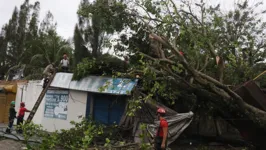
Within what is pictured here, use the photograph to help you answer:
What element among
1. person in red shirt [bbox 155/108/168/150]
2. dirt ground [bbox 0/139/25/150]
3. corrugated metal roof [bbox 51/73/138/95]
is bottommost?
dirt ground [bbox 0/139/25/150]

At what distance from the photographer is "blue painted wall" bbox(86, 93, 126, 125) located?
13.1m

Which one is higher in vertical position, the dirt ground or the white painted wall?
the white painted wall

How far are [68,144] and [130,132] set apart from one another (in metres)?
2.59

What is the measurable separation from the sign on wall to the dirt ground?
12.7 ft

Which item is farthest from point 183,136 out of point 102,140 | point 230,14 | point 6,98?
point 6,98

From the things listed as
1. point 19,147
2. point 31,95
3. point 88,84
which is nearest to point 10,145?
point 19,147

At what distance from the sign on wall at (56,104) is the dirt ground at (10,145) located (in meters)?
3.86

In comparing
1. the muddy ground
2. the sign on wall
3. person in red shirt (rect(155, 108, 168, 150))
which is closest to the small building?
the sign on wall

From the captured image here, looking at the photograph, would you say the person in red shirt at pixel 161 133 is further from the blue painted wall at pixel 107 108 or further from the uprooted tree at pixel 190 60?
the blue painted wall at pixel 107 108

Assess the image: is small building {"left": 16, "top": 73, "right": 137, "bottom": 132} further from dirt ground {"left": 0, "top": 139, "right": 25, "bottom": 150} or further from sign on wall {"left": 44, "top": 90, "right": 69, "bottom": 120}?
dirt ground {"left": 0, "top": 139, "right": 25, "bottom": 150}

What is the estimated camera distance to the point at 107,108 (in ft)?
44.4

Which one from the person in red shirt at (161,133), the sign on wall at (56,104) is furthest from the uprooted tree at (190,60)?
the sign on wall at (56,104)

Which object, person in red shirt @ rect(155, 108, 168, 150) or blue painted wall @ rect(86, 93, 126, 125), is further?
blue painted wall @ rect(86, 93, 126, 125)

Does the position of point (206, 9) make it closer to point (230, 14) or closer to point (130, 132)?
point (130, 132)
